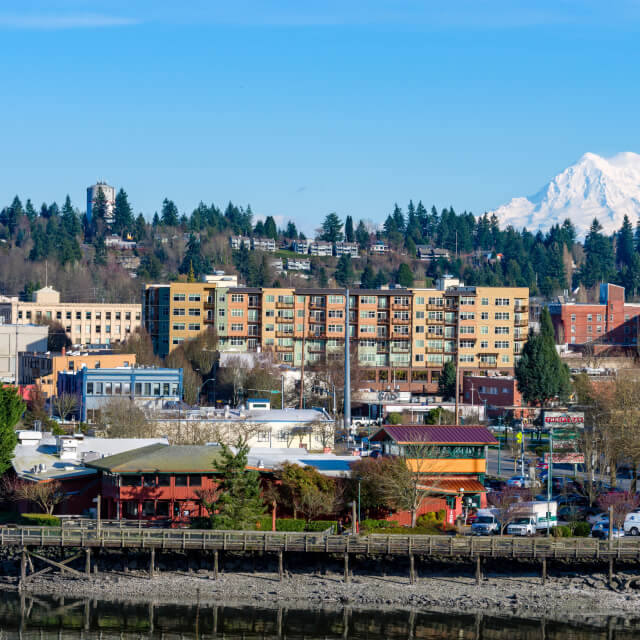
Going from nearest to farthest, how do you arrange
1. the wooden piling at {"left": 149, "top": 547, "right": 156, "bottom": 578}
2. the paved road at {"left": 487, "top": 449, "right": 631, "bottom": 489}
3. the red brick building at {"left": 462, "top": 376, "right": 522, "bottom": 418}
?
1. the wooden piling at {"left": 149, "top": 547, "right": 156, "bottom": 578}
2. the paved road at {"left": 487, "top": 449, "right": 631, "bottom": 489}
3. the red brick building at {"left": 462, "top": 376, "right": 522, "bottom": 418}

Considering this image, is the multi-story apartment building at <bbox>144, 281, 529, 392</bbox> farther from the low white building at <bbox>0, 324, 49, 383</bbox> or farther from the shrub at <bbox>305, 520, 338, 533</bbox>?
the shrub at <bbox>305, 520, 338, 533</bbox>

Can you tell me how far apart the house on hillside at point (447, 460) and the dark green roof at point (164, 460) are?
9.46 metres

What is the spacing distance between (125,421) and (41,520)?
19855 mm

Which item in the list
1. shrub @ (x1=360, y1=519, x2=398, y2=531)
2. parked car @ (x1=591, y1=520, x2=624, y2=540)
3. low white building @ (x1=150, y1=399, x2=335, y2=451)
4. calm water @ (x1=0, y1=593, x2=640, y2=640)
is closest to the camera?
calm water @ (x1=0, y1=593, x2=640, y2=640)

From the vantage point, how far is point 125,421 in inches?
2862

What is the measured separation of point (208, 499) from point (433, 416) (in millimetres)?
42232

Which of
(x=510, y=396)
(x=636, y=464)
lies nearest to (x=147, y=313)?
(x=510, y=396)

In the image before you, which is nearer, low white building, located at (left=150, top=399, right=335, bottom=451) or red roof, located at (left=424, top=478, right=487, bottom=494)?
red roof, located at (left=424, top=478, right=487, bottom=494)

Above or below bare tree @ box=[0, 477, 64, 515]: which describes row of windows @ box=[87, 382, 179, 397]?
above

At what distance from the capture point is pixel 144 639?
142 ft

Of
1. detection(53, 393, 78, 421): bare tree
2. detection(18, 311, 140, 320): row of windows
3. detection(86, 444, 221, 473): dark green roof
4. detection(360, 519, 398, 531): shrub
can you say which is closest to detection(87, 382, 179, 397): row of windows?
detection(53, 393, 78, 421): bare tree

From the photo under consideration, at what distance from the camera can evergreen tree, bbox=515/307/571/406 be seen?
106750mm

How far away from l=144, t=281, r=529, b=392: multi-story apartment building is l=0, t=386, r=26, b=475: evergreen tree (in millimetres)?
64743

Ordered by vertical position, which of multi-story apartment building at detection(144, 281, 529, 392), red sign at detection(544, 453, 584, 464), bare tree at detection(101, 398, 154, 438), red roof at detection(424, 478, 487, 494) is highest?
multi-story apartment building at detection(144, 281, 529, 392)
